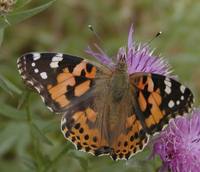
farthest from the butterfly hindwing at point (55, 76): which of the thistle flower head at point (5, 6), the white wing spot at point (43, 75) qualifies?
the thistle flower head at point (5, 6)

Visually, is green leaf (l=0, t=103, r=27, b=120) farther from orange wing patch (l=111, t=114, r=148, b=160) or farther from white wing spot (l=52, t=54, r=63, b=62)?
orange wing patch (l=111, t=114, r=148, b=160)

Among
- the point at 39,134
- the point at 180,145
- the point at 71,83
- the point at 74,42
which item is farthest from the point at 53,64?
the point at 74,42

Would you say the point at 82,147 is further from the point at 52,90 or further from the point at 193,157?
the point at 193,157

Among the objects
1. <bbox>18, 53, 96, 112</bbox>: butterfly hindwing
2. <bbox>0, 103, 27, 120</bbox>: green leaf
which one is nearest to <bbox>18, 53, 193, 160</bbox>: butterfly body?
<bbox>18, 53, 96, 112</bbox>: butterfly hindwing

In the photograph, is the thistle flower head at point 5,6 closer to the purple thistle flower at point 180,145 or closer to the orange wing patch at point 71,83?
the orange wing patch at point 71,83

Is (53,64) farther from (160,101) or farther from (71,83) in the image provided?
(160,101)

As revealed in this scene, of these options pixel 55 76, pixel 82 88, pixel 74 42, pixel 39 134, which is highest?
pixel 55 76
